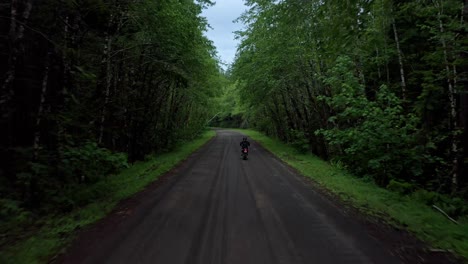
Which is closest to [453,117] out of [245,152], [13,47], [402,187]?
[402,187]

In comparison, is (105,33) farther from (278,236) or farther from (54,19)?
(278,236)

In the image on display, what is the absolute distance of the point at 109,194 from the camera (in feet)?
27.3

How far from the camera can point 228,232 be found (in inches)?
210

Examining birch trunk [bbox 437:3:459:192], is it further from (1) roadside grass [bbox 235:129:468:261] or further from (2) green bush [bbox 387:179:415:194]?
(1) roadside grass [bbox 235:129:468:261]

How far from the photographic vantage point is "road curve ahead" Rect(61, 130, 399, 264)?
4.34 metres

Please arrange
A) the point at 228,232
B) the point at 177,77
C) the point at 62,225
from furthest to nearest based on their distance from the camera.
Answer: the point at 177,77 → the point at 62,225 → the point at 228,232

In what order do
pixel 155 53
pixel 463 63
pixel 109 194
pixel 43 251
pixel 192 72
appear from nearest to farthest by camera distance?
pixel 43 251
pixel 463 63
pixel 109 194
pixel 155 53
pixel 192 72

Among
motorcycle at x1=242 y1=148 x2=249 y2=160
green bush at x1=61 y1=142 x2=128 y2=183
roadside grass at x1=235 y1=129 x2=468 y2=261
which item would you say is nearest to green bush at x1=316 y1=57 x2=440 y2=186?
roadside grass at x1=235 y1=129 x2=468 y2=261

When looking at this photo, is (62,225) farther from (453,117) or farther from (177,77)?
(453,117)

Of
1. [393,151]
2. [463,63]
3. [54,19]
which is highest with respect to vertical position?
[54,19]

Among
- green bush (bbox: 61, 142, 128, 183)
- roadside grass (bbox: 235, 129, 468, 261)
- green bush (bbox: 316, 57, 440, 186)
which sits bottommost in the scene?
roadside grass (bbox: 235, 129, 468, 261)

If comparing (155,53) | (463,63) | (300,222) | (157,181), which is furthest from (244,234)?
(155,53)

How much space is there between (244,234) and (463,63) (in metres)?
7.33

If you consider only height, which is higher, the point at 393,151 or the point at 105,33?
the point at 105,33
